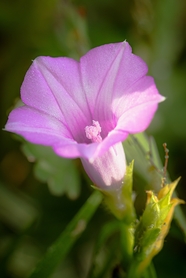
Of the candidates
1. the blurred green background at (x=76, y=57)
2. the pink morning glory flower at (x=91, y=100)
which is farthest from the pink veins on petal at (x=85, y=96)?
the blurred green background at (x=76, y=57)

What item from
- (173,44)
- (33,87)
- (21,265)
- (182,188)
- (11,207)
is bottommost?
(182,188)

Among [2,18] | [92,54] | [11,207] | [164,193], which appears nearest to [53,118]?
[92,54]

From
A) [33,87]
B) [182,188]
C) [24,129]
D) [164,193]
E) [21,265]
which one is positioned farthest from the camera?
[182,188]

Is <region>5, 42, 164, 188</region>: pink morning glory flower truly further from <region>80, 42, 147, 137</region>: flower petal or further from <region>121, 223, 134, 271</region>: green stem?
<region>121, 223, 134, 271</region>: green stem

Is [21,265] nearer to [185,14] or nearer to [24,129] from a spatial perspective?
[24,129]

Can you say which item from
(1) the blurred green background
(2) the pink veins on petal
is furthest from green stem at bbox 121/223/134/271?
(1) the blurred green background

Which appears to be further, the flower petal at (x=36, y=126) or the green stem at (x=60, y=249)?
the green stem at (x=60, y=249)

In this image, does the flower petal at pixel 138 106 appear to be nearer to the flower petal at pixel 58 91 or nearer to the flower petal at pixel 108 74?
the flower petal at pixel 108 74
